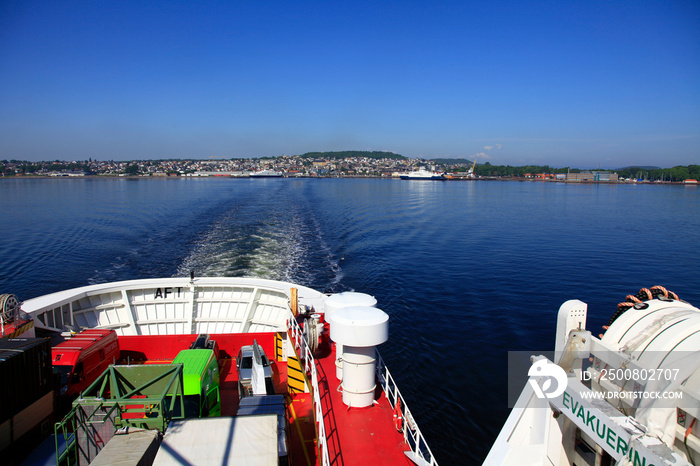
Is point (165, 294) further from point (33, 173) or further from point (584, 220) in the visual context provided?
point (33, 173)

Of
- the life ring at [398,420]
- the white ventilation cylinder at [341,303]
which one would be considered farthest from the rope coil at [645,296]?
the white ventilation cylinder at [341,303]

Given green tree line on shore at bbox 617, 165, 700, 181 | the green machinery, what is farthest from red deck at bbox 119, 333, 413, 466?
green tree line on shore at bbox 617, 165, 700, 181

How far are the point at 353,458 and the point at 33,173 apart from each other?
23169cm

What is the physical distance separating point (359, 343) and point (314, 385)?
1706 mm

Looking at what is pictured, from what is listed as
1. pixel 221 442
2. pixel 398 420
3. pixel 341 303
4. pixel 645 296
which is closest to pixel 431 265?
pixel 341 303

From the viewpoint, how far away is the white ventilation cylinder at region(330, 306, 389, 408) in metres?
6.11

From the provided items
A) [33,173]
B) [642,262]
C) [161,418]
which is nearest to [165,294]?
[161,418]

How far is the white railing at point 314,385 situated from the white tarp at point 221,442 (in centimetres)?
87

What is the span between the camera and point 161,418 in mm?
5582

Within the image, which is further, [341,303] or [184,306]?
[184,306]

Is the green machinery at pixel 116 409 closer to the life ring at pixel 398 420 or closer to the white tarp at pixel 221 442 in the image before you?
the white tarp at pixel 221 442

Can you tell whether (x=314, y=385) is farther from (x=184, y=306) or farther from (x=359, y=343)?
(x=184, y=306)

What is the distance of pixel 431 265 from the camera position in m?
26.5

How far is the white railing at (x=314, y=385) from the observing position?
5.52 metres
